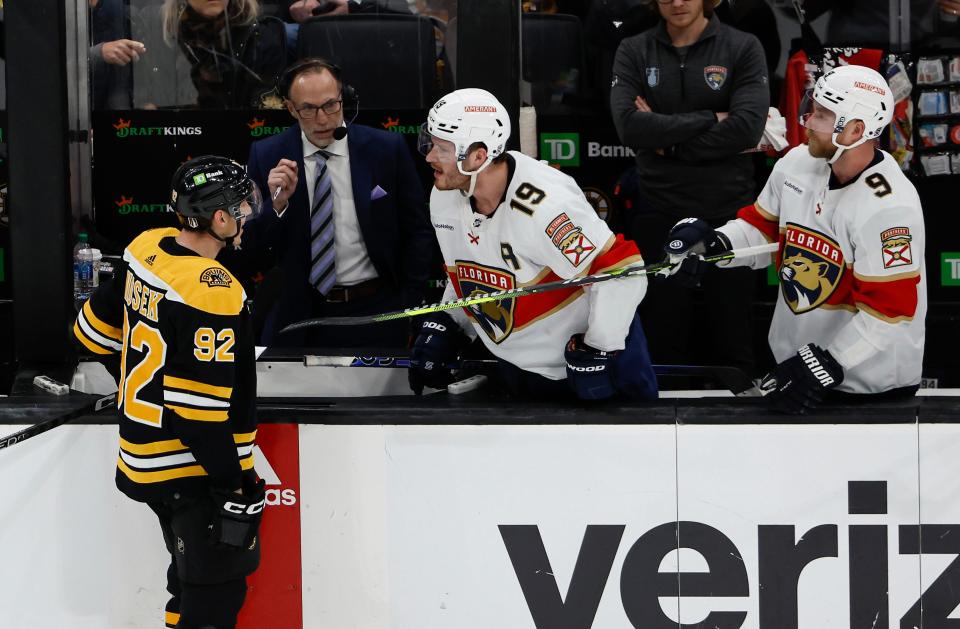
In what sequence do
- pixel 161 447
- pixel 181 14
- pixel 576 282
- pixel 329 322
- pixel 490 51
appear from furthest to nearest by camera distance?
1. pixel 181 14
2. pixel 329 322
3. pixel 490 51
4. pixel 576 282
5. pixel 161 447

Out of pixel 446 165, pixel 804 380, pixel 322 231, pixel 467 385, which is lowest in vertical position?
pixel 467 385

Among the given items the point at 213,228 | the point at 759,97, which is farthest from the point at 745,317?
the point at 213,228

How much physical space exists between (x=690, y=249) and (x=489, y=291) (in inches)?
22.8

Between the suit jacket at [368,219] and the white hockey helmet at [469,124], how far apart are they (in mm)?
981

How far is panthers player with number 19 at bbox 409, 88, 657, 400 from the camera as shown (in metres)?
3.46

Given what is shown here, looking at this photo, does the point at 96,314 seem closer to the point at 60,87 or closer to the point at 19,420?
the point at 19,420

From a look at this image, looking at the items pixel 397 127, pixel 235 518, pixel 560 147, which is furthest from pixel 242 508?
pixel 560 147

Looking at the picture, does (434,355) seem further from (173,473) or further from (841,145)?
(841,145)

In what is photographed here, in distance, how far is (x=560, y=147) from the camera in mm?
5207

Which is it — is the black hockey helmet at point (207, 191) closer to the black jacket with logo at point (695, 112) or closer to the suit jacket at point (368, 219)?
the suit jacket at point (368, 219)

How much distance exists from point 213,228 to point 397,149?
143 centimetres

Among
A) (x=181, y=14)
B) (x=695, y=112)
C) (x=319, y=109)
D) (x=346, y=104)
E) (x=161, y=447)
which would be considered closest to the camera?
(x=161, y=447)

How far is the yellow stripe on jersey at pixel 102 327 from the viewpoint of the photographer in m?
3.39

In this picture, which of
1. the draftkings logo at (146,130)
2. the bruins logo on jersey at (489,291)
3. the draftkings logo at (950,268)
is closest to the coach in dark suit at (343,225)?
the draftkings logo at (146,130)
